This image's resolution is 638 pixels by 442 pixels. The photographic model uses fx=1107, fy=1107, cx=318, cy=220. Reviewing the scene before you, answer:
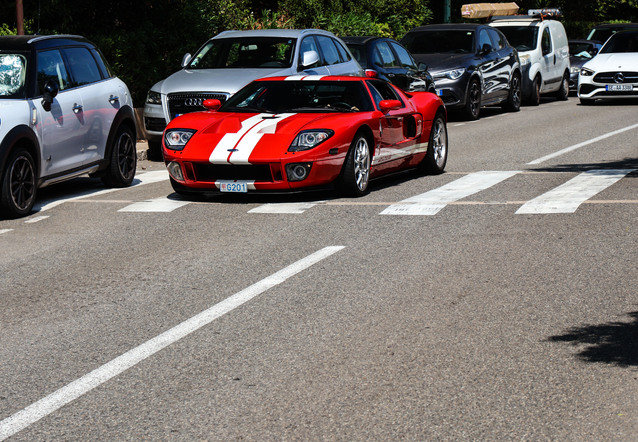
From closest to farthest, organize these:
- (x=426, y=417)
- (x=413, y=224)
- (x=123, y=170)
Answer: (x=426, y=417)
(x=413, y=224)
(x=123, y=170)

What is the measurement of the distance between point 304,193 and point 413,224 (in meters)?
2.46

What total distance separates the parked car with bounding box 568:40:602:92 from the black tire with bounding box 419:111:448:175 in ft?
55.5

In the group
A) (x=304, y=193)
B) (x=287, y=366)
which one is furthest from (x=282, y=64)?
(x=287, y=366)

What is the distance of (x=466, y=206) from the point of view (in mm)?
10695

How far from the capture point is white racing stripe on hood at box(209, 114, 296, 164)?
10.8 metres

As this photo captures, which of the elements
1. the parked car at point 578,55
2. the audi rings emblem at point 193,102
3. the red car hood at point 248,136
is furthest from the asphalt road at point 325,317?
the parked car at point 578,55

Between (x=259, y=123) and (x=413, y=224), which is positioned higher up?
(x=259, y=123)

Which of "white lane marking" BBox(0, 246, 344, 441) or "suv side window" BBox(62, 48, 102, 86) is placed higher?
"suv side window" BBox(62, 48, 102, 86)

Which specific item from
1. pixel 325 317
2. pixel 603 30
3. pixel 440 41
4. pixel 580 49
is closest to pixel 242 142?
pixel 325 317

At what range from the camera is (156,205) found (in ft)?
36.8

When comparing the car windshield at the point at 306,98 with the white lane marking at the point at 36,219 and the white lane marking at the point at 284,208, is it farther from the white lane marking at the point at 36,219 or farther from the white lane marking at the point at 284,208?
the white lane marking at the point at 36,219

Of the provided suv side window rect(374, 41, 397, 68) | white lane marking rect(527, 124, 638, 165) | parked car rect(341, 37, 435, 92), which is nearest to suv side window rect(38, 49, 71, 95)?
white lane marking rect(527, 124, 638, 165)

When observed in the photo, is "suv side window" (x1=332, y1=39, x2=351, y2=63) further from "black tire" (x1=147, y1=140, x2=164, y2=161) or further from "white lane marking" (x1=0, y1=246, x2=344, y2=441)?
"white lane marking" (x1=0, y1=246, x2=344, y2=441)

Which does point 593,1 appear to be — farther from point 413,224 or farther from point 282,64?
point 413,224
